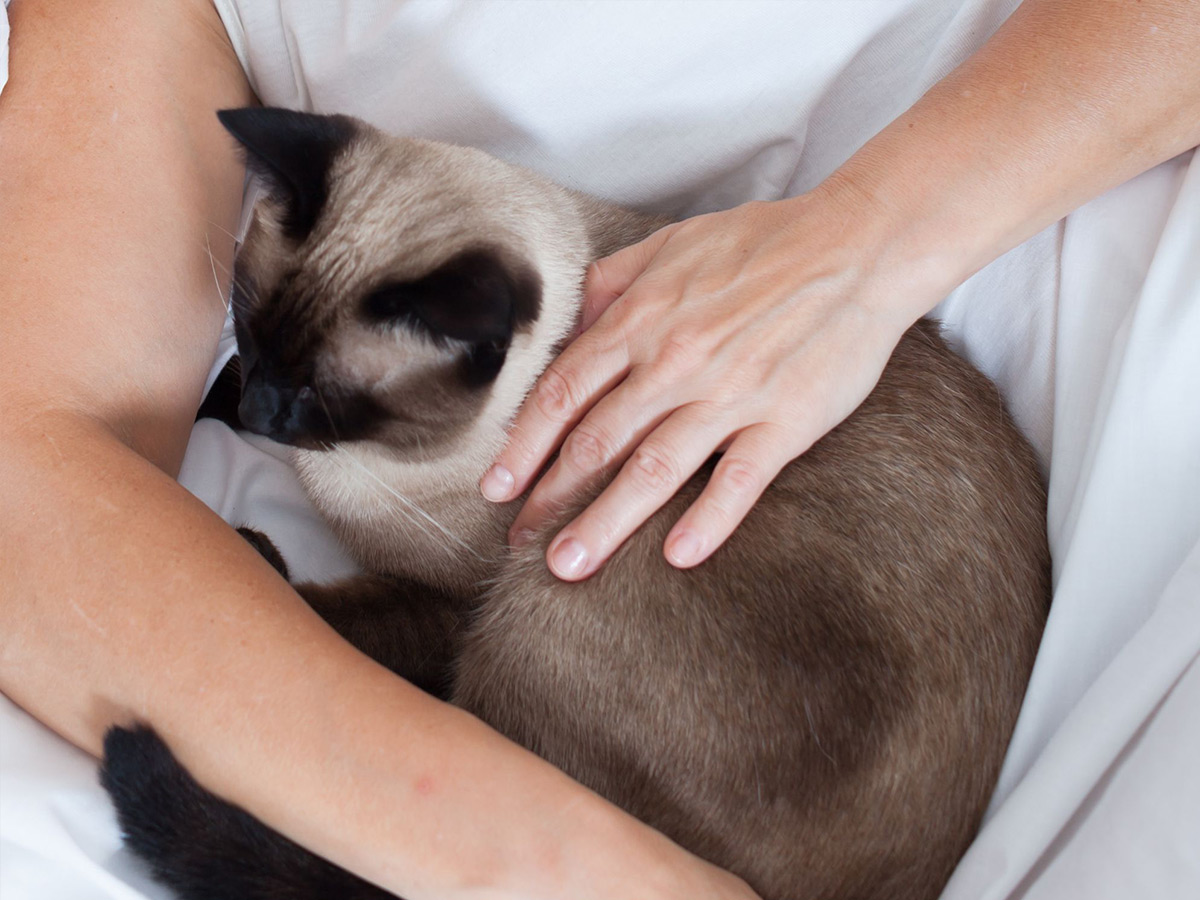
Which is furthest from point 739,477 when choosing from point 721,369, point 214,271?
point 214,271

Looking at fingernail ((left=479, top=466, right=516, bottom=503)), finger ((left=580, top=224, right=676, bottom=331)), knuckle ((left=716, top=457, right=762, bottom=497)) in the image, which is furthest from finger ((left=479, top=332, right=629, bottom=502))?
knuckle ((left=716, top=457, right=762, bottom=497))

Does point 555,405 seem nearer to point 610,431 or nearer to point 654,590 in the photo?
point 610,431

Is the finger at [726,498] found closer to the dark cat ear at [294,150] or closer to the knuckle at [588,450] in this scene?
the knuckle at [588,450]

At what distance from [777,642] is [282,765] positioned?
591 mm

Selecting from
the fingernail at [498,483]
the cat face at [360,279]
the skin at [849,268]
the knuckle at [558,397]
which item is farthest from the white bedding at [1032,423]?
the knuckle at [558,397]

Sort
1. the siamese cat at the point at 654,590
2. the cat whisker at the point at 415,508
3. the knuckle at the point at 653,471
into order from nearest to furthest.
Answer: the siamese cat at the point at 654,590 → the knuckle at the point at 653,471 → the cat whisker at the point at 415,508

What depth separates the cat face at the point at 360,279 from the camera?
3.77 ft

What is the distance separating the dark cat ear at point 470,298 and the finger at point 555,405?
17 cm

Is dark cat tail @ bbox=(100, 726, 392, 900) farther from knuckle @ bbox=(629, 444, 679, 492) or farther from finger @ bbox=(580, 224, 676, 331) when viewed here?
finger @ bbox=(580, 224, 676, 331)

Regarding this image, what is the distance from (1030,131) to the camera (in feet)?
3.81

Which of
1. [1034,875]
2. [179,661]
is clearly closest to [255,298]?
[179,661]

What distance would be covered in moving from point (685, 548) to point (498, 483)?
0.32 meters

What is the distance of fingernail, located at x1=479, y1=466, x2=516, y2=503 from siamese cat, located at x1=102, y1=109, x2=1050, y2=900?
0.20 feet

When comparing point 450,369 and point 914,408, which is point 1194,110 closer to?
point 914,408
